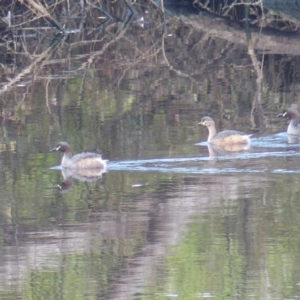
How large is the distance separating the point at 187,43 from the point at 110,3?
6833mm

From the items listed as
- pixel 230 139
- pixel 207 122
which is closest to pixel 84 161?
pixel 230 139

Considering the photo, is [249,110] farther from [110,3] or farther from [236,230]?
[110,3]

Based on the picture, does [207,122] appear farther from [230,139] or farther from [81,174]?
[81,174]

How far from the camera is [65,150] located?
1147 cm

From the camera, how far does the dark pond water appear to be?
23.9 ft

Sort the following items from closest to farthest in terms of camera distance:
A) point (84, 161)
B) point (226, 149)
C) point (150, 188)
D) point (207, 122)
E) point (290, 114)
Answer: point (150, 188) < point (84, 161) < point (226, 149) < point (207, 122) < point (290, 114)

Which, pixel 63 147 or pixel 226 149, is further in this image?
pixel 226 149

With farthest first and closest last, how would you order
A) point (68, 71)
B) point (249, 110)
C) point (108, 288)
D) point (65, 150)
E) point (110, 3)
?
point (110, 3) < point (68, 71) < point (249, 110) < point (65, 150) < point (108, 288)

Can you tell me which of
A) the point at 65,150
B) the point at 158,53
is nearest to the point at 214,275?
the point at 65,150

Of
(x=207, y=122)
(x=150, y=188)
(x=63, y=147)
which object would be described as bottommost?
(x=150, y=188)

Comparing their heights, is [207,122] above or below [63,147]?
above

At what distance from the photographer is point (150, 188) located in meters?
9.95

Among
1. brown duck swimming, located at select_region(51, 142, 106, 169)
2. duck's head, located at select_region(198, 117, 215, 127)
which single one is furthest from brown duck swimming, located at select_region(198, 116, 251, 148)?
brown duck swimming, located at select_region(51, 142, 106, 169)

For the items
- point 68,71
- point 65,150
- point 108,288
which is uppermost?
point 68,71
